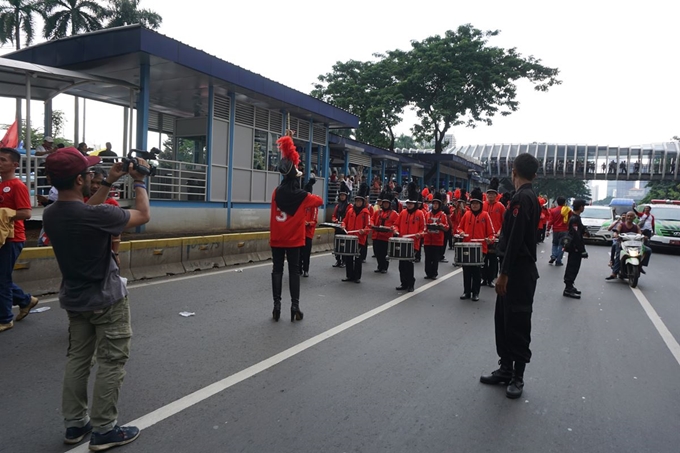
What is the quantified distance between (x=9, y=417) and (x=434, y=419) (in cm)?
306

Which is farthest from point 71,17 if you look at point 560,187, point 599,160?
point 560,187

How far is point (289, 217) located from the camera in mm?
6328

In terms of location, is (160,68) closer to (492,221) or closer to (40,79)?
(40,79)

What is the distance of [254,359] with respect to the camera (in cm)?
480

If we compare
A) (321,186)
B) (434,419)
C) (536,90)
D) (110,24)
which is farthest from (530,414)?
(110,24)

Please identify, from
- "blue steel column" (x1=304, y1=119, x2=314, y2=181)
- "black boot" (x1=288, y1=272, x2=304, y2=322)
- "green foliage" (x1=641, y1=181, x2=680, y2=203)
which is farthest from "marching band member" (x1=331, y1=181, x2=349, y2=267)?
"green foliage" (x1=641, y1=181, x2=680, y2=203)

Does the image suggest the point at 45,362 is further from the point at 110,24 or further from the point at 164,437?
the point at 110,24

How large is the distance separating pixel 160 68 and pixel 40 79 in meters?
2.92

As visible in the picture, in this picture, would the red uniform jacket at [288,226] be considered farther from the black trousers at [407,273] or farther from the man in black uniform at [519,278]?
the black trousers at [407,273]

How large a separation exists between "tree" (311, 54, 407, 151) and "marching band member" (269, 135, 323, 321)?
2600 centimetres

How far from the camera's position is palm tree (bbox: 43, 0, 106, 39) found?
30.2 metres

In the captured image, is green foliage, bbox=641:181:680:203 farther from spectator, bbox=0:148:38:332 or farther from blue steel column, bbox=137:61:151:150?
spectator, bbox=0:148:38:332

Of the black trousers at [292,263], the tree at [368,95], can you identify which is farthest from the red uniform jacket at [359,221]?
the tree at [368,95]

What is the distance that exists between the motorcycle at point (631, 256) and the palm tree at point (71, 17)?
105 ft
